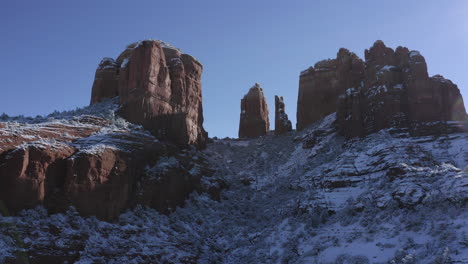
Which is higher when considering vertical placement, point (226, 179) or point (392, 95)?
point (392, 95)

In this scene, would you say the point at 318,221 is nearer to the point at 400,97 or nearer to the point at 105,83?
the point at 400,97

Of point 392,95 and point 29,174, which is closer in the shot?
point 29,174

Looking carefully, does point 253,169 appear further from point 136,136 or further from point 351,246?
point 351,246

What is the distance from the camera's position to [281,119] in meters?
86.8

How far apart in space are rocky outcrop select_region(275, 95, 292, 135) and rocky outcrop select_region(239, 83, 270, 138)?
770 centimetres

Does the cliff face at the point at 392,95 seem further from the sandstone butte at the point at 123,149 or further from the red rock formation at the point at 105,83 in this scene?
the red rock formation at the point at 105,83

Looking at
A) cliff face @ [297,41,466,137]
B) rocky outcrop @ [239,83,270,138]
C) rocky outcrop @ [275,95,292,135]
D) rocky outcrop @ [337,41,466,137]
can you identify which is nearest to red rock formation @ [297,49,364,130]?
rocky outcrop @ [275,95,292,135]

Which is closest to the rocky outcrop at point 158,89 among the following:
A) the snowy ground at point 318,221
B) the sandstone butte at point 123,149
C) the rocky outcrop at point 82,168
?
the sandstone butte at point 123,149

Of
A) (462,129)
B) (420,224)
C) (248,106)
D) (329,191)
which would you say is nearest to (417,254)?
(420,224)

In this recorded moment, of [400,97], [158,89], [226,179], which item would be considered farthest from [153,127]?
[400,97]

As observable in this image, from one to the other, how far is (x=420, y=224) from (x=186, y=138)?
32.9 meters

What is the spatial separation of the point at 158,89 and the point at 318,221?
2667cm

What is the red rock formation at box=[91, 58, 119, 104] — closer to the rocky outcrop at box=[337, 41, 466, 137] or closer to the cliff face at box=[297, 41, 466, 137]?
the cliff face at box=[297, 41, 466, 137]

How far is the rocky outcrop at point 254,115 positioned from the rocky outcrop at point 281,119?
7695mm
